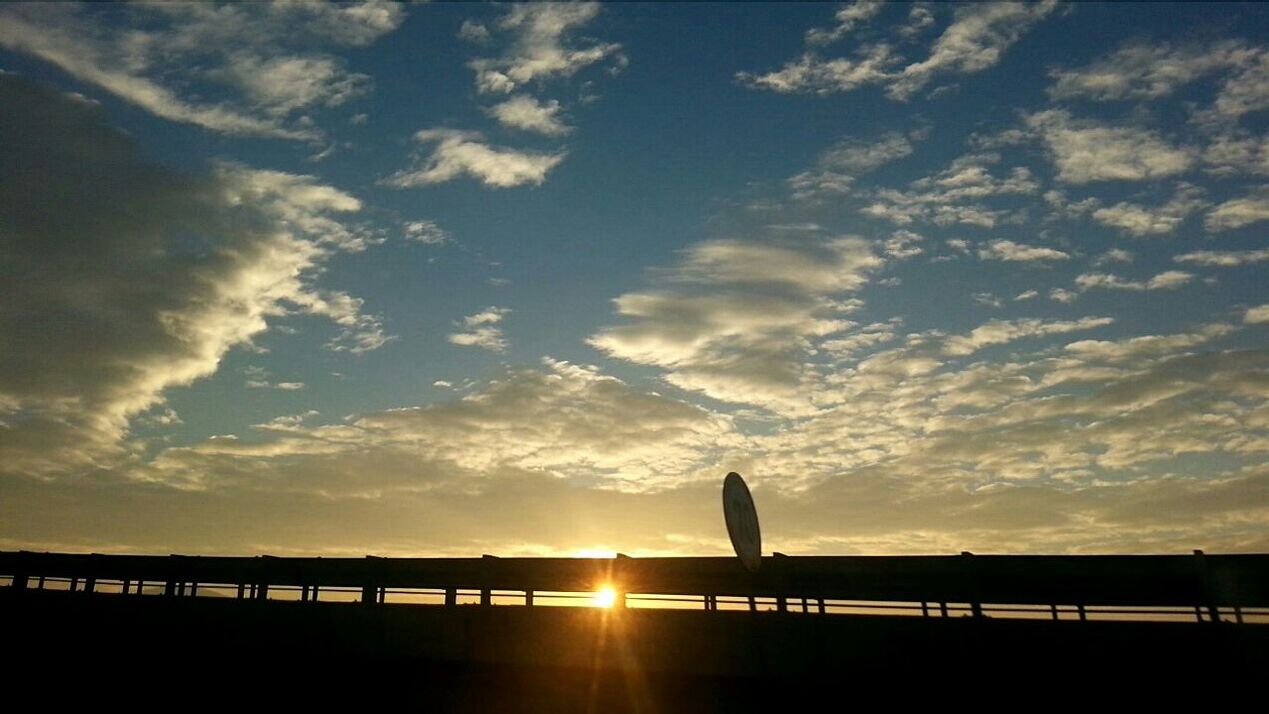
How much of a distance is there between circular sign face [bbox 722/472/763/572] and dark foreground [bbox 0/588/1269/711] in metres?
0.94

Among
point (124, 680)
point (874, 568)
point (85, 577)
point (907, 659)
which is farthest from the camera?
point (85, 577)

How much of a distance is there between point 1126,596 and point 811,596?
4.31 meters

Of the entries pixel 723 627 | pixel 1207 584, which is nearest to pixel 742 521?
pixel 723 627

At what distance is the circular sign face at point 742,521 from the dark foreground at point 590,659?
941mm

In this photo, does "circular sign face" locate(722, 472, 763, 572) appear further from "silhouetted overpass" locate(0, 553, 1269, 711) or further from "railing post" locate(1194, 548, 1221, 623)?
"railing post" locate(1194, 548, 1221, 623)

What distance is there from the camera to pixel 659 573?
14.7m

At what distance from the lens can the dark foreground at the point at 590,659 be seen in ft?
37.9

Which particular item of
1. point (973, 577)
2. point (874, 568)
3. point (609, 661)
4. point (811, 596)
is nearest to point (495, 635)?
point (609, 661)

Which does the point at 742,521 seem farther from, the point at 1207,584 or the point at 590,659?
the point at 1207,584

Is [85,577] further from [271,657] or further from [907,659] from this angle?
[907,659]

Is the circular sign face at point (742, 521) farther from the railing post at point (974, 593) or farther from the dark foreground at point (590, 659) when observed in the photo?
the railing post at point (974, 593)

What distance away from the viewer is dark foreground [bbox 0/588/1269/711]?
11.5 m

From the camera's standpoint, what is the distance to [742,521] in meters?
14.6

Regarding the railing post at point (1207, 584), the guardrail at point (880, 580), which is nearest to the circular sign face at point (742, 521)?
the guardrail at point (880, 580)
